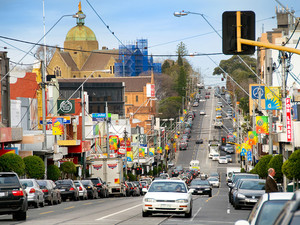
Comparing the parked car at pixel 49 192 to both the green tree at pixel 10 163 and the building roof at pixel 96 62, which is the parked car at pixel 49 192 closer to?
the green tree at pixel 10 163

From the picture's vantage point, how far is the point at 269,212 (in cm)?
934

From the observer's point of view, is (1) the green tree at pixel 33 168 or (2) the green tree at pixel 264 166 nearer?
(2) the green tree at pixel 264 166

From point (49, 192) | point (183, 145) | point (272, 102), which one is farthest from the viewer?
point (183, 145)

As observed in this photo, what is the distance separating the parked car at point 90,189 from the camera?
1746 inches

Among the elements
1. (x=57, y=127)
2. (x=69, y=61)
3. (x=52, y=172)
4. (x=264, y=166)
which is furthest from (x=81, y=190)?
(x=69, y=61)

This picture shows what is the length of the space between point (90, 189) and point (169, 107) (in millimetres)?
130414

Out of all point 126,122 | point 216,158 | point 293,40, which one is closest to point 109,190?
point 293,40

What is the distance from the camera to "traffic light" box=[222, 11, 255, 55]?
1577cm

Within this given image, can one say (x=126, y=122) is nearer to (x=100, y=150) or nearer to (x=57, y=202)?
(x=100, y=150)

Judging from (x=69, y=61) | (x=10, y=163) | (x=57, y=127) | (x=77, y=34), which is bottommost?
(x=10, y=163)

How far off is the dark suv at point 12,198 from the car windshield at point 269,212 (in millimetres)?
12983

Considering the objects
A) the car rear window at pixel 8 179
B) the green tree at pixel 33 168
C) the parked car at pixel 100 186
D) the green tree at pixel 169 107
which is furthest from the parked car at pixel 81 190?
the green tree at pixel 169 107

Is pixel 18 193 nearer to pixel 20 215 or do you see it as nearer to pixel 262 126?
pixel 20 215

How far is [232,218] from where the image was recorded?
2212 centimetres
